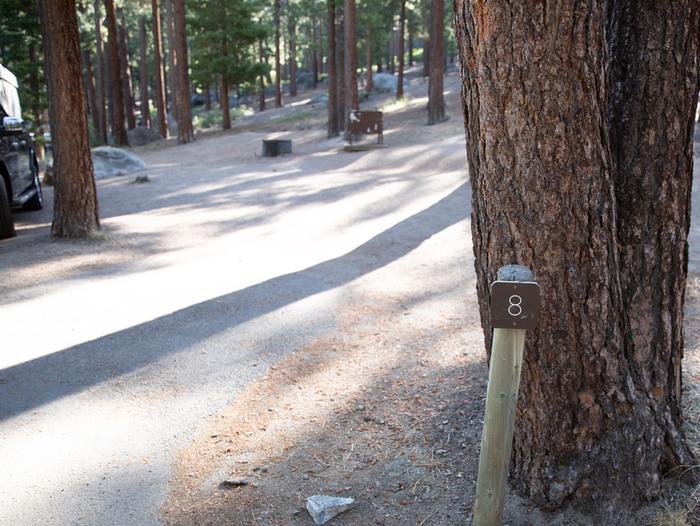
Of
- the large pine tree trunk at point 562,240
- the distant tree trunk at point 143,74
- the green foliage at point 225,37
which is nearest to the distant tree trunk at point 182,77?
the green foliage at point 225,37

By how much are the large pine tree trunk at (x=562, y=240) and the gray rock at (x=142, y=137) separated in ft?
106

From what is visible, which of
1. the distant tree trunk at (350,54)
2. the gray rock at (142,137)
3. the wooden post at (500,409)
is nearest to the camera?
the wooden post at (500,409)

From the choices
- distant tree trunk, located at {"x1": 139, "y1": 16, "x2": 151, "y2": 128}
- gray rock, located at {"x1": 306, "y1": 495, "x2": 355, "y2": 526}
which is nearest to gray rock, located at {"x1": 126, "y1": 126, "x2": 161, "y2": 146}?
distant tree trunk, located at {"x1": 139, "y1": 16, "x2": 151, "y2": 128}

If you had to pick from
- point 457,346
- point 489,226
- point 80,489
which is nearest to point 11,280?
point 80,489

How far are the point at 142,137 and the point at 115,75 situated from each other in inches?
211

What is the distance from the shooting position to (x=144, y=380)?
5.31 meters

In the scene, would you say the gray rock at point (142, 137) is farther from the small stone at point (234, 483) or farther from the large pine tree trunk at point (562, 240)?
the large pine tree trunk at point (562, 240)

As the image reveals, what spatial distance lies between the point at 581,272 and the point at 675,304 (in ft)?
2.30

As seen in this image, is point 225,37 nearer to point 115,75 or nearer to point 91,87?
point 115,75

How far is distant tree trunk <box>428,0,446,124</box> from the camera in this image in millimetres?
24188

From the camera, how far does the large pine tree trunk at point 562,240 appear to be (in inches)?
110

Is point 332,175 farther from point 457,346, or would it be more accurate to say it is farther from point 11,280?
point 457,346

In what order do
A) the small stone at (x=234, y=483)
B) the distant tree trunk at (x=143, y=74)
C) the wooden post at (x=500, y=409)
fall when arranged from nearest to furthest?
the wooden post at (x=500, y=409), the small stone at (x=234, y=483), the distant tree trunk at (x=143, y=74)

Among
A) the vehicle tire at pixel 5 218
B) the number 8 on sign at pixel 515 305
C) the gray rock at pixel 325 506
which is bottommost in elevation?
the gray rock at pixel 325 506
